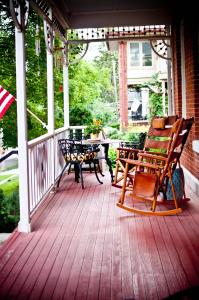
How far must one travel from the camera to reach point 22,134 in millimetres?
4371

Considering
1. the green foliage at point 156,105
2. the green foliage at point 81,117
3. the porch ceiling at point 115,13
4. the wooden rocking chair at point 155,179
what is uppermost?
the porch ceiling at point 115,13

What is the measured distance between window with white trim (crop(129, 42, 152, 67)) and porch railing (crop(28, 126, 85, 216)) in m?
13.5

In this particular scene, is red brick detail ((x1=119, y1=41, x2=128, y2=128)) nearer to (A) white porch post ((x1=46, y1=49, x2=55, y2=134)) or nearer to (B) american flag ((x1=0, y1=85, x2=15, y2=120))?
(B) american flag ((x1=0, y1=85, x2=15, y2=120))

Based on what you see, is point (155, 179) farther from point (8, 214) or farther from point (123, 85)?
point (123, 85)

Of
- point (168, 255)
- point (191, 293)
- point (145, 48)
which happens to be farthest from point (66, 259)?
point (145, 48)

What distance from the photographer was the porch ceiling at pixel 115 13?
7824mm

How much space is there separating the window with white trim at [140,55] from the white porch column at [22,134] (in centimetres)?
1669

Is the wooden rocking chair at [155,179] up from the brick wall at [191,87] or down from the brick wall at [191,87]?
down

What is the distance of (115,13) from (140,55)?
12853 mm

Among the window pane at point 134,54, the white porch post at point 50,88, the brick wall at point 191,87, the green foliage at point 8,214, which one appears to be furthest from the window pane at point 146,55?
the white porch post at point 50,88

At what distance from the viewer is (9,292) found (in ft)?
9.53

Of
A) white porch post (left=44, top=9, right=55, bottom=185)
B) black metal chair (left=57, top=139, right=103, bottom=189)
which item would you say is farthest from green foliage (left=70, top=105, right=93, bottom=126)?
white porch post (left=44, top=9, right=55, bottom=185)

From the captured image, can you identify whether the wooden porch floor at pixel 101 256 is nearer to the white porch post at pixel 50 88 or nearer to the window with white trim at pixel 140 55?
the white porch post at pixel 50 88

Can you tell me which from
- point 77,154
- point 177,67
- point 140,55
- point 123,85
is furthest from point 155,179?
point 140,55
